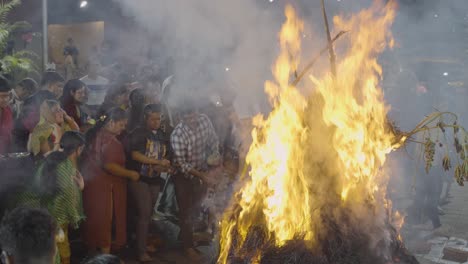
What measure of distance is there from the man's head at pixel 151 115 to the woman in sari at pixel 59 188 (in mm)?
1456

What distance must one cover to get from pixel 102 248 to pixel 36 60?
7.64 metres

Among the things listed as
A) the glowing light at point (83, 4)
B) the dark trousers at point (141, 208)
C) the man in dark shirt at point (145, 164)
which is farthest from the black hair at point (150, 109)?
the glowing light at point (83, 4)

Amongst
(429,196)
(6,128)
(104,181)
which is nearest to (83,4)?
(6,128)

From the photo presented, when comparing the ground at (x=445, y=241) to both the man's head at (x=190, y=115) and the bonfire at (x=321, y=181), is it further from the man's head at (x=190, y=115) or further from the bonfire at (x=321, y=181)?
the man's head at (x=190, y=115)

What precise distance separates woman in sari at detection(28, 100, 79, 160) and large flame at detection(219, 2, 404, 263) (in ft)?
8.02

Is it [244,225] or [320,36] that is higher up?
[320,36]

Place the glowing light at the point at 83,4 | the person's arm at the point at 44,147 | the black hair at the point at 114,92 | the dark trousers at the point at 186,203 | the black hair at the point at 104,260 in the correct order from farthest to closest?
the glowing light at the point at 83,4 < the black hair at the point at 114,92 < the dark trousers at the point at 186,203 < the person's arm at the point at 44,147 < the black hair at the point at 104,260

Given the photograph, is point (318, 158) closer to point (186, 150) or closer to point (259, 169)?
point (259, 169)

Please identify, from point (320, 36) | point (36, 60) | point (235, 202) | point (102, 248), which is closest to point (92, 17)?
point (36, 60)

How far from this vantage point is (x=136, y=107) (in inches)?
315

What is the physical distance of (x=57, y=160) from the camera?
18.8 ft

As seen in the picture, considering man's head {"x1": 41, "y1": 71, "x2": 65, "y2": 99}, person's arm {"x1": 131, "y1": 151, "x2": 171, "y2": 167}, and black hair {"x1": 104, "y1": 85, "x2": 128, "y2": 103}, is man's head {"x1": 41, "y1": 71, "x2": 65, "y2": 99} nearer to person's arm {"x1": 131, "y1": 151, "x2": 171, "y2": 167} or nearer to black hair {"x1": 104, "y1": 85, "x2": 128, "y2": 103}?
black hair {"x1": 104, "y1": 85, "x2": 128, "y2": 103}

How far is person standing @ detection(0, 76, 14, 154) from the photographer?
6877 millimetres

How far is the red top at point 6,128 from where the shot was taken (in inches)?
275
